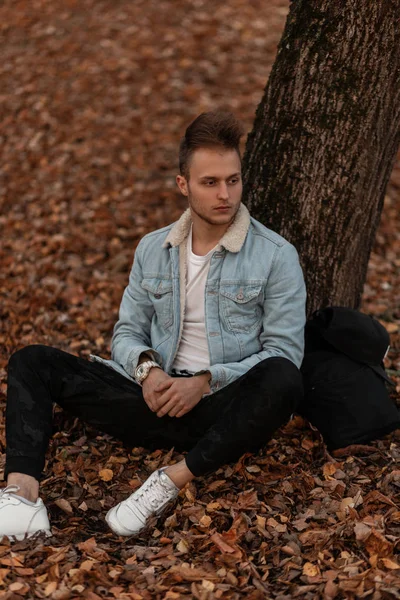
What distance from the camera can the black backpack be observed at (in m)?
3.93

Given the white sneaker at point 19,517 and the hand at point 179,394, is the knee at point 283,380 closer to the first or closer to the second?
the hand at point 179,394

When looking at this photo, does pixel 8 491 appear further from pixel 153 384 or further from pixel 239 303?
pixel 239 303

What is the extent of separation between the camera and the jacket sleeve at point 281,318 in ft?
12.3

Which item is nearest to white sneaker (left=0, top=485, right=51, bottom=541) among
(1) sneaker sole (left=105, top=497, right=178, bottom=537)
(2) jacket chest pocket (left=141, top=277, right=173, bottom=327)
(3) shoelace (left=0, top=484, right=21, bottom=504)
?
(3) shoelace (left=0, top=484, right=21, bottom=504)

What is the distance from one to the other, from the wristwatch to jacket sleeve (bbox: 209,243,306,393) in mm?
332

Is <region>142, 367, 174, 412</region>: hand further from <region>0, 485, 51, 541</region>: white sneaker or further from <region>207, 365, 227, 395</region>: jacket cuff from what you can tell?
<region>0, 485, 51, 541</region>: white sneaker

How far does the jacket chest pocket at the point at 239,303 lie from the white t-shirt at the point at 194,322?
0.48 ft

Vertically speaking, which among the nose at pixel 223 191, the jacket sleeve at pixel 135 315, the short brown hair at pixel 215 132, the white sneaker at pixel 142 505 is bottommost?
the white sneaker at pixel 142 505

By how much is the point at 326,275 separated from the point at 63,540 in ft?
7.14

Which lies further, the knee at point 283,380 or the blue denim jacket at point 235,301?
the blue denim jacket at point 235,301

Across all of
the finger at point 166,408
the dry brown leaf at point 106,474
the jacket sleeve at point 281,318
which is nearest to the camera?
the finger at point 166,408

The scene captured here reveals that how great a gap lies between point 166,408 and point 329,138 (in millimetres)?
1799

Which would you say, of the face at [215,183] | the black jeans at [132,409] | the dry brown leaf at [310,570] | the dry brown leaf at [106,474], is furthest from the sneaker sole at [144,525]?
the face at [215,183]

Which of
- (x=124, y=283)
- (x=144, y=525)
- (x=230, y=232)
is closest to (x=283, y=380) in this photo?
(x=230, y=232)
